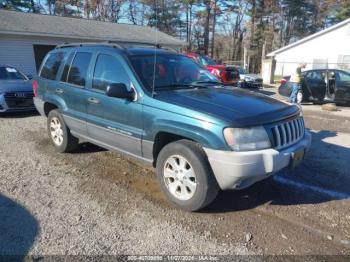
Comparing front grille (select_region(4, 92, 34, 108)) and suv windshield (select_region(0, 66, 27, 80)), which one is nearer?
front grille (select_region(4, 92, 34, 108))

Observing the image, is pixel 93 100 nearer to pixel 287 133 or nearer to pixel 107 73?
pixel 107 73

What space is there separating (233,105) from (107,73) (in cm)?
193

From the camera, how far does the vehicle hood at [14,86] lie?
9227 millimetres

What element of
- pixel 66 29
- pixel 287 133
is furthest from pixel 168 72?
pixel 66 29

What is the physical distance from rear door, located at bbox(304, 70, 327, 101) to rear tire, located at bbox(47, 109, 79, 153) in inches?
396

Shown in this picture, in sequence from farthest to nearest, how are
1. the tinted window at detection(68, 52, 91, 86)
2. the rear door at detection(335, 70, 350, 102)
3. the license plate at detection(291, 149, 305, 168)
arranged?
the rear door at detection(335, 70, 350, 102), the tinted window at detection(68, 52, 91, 86), the license plate at detection(291, 149, 305, 168)

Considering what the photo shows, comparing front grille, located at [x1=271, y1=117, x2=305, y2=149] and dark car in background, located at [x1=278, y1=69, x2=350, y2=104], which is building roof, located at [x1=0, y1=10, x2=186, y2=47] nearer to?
dark car in background, located at [x1=278, y1=69, x2=350, y2=104]

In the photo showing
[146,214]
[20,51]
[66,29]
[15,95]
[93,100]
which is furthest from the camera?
[66,29]

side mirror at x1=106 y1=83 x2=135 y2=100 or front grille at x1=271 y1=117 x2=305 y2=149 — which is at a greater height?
side mirror at x1=106 y1=83 x2=135 y2=100

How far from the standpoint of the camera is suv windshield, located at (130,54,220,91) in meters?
4.33

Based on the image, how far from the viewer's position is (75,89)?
5.18m

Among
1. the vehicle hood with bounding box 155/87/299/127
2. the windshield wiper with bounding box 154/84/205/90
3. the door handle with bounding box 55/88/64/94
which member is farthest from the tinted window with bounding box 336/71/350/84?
the door handle with bounding box 55/88/64/94

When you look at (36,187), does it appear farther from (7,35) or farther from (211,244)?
(7,35)

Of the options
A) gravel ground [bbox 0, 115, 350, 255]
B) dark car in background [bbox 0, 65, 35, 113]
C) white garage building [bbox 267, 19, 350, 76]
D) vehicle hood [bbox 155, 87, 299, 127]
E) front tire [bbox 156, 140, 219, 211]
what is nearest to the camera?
gravel ground [bbox 0, 115, 350, 255]
